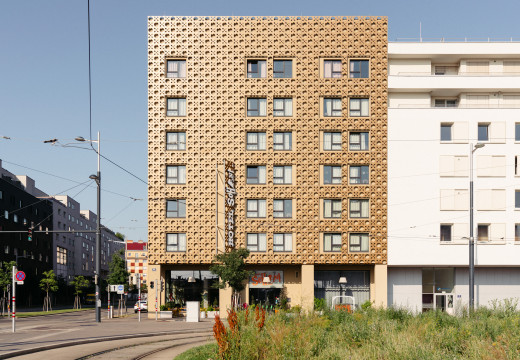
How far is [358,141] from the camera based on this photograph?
160ft

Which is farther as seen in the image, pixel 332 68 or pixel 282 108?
pixel 332 68

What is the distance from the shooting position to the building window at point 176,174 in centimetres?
4825

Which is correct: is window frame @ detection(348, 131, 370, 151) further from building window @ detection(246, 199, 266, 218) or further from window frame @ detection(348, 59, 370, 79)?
building window @ detection(246, 199, 266, 218)

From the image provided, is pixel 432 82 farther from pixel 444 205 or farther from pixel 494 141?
pixel 444 205

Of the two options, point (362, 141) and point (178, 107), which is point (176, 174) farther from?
point (362, 141)

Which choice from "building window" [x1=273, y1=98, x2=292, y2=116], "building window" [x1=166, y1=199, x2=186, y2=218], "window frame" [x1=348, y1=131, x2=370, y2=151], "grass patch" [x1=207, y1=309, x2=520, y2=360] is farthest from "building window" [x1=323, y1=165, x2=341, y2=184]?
"grass patch" [x1=207, y1=309, x2=520, y2=360]

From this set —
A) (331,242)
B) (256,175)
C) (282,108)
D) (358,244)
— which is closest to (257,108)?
(282,108)

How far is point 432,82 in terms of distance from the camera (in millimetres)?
49625

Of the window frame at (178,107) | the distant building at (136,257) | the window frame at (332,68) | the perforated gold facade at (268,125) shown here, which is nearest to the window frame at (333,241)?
the perforated gold facade at (268,125)

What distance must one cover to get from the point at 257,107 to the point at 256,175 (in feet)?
20.2

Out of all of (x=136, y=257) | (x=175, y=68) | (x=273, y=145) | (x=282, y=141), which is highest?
(x=175, y=68)

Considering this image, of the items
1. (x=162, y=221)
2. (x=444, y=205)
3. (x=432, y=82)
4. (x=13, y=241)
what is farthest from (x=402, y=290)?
(x=13, y=241)

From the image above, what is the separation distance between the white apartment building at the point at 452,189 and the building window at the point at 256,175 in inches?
449

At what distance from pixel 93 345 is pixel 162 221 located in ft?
83.0
